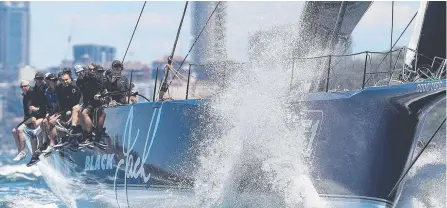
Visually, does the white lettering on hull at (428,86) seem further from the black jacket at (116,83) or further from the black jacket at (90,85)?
the black jacket at (90,85)

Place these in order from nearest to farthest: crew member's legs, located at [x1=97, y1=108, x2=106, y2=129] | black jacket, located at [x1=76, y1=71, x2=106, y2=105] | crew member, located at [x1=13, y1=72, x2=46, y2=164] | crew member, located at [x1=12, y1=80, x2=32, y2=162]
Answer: black jacket, located at [x1=76, y1=71, x2=106, y2=105] < crew member's legs, located at [x1=97, y1=108, x2=106, y2=129] < crew member, located at [x1=13, y1=72, x2=46, y2=164] < crew member, located at [x1=12, y1=80, x2=32, y2=162]

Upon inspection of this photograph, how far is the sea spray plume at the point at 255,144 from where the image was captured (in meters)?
10.8

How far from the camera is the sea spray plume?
35.3 feet

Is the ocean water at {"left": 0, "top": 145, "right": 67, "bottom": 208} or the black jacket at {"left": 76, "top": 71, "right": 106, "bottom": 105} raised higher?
the black jacket at {"left": 76, "top": 71, "right": 106, "bottom": 105}

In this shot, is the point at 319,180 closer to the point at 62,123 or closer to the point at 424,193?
the point at 424,193

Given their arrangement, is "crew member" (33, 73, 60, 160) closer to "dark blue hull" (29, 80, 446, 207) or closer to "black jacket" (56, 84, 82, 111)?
"black jacket" (56, 84, 82, 111)


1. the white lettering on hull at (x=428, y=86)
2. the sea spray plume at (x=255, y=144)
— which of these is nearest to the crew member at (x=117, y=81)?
the sea spray plume at (x=255, y=144)

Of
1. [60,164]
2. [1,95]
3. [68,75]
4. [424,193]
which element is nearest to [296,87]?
[424,193]

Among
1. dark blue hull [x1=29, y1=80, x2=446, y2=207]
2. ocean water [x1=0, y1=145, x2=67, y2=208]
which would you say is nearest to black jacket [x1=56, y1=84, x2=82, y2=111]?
ocean water [x1=0, y1=145, x2=67, y2=208]

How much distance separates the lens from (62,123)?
51.1ft

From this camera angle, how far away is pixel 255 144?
11070 mm

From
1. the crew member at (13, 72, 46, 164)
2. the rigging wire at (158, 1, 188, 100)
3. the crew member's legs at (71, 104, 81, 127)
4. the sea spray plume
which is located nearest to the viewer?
the sea spray plume

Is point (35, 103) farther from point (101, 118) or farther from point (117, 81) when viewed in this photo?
point (117, 81)

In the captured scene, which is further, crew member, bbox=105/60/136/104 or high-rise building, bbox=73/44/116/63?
high-rise building, bbox=73/44/116/63
